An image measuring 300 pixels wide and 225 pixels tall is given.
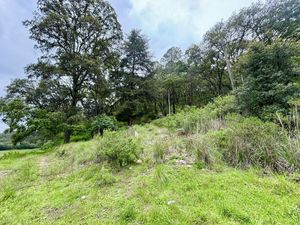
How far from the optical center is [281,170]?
314cm

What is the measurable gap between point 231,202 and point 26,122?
1003cm

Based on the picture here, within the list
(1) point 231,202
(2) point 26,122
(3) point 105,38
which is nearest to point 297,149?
(1) point 231,202

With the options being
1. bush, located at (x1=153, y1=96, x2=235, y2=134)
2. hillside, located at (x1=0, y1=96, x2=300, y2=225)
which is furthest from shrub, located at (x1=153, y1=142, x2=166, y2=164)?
bush, located at (x1=153, y1=96, x2=235, y2=134)

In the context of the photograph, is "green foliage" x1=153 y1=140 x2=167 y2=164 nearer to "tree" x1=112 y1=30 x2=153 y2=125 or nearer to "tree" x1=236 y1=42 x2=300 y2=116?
"tree" x1=236 y1=42 x2=300 y2=116

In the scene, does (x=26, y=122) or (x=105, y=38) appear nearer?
(x=26, y=122)

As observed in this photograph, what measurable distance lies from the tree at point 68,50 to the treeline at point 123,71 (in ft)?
0.18

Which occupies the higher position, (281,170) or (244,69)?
(244,69)

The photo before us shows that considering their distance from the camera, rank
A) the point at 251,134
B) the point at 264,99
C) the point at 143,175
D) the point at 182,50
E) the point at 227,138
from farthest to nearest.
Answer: the point at 182,50
the point at 264,99
the point at 227,138
the point at 251,134
the point at 143,175

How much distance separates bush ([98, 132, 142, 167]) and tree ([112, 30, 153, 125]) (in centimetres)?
1319

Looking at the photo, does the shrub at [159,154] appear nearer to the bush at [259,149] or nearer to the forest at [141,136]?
the forest at [141,136]

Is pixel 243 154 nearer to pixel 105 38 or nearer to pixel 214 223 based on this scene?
pixel 214 223

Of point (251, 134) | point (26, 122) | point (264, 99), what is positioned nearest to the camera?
point (251, 134)

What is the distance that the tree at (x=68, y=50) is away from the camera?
35.6 feet

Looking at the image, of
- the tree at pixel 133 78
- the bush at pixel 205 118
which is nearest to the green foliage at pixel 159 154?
the bush at pixel 205 118
